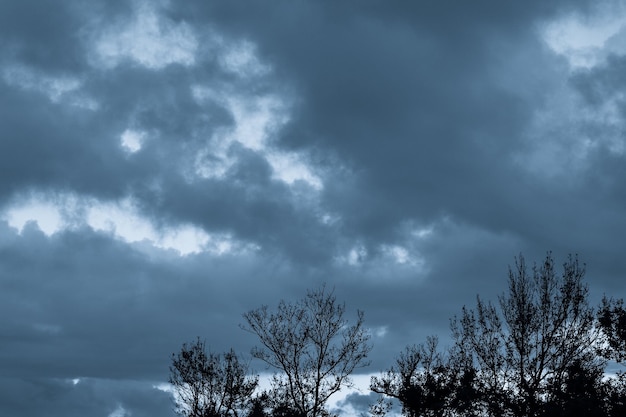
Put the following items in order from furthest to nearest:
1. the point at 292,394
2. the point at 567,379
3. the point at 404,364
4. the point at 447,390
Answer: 1. the point at 404,364
2. the point at 447,390
3. the point at 292,394
4. the point at 567,379

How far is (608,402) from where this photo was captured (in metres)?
46.6

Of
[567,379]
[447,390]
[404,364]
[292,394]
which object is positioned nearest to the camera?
[567,379]

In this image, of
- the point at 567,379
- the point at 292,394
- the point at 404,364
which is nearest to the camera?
the point at 567,379

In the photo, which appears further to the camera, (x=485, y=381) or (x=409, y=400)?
(x=409, y=400)

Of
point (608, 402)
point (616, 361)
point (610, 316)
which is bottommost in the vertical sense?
point (608, 402)

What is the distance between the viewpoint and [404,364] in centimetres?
7550

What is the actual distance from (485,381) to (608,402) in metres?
8.84

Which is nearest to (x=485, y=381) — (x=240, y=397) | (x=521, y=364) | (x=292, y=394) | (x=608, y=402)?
(x=521, y=364)

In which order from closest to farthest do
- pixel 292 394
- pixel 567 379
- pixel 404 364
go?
1. pixel 567 379
2. pixel 292 394
3. pixel 404 364

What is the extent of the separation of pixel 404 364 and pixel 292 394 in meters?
22.2

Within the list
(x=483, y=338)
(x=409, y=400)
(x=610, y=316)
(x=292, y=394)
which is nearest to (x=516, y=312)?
(x=483, y=338)

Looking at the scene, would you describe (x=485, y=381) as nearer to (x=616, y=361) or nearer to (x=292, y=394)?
(x=616, y=361)

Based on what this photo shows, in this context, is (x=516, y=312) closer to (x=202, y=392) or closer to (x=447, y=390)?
(x=447, y=390)

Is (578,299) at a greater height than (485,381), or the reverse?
(578,299)
